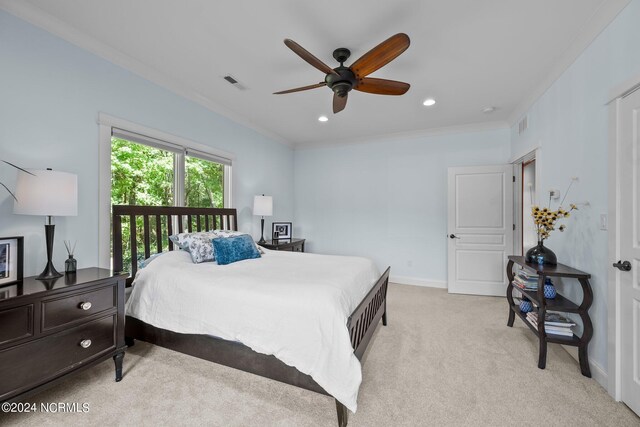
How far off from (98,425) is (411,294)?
3.78 metres

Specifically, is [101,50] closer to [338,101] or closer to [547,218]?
[338,101]

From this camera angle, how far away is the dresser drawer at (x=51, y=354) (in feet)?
4.91

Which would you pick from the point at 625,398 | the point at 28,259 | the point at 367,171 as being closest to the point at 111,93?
the point at 28,259

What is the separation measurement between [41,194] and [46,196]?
1.0 inches

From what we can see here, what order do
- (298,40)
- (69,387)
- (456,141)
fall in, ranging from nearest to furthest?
(69,387) < (298,40) < (456,141)

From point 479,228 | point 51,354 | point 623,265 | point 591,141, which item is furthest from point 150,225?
point 479,228

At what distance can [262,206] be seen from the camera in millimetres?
4156

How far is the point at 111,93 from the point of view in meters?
2.51

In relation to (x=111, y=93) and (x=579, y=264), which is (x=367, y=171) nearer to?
(x=579, y=264)

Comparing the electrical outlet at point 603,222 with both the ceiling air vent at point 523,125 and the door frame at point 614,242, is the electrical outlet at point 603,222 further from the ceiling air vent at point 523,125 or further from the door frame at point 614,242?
the ceiling air vent at point 523,125

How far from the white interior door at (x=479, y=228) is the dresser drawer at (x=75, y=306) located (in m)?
4.38

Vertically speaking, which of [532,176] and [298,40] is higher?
[298,40]

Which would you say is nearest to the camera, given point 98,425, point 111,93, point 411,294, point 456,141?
point 98,425

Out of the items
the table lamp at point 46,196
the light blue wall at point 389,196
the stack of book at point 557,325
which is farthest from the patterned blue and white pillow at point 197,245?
the stack of book at point 557,325
